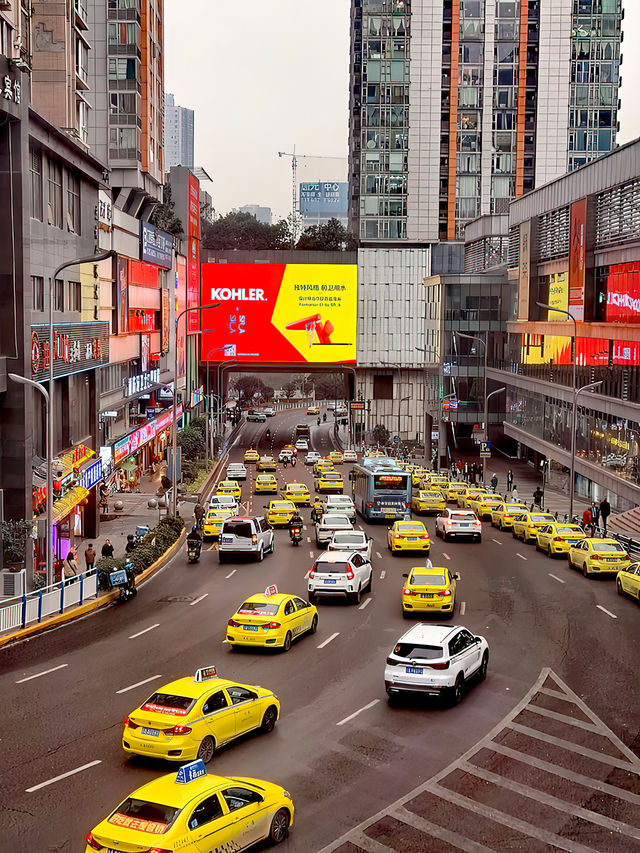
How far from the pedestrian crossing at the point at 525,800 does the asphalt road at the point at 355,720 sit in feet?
0.14

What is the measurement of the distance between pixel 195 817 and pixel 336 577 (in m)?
19.5

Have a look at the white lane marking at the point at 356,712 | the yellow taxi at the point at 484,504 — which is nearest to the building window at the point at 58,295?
the yellow taxi at the point at 484,504

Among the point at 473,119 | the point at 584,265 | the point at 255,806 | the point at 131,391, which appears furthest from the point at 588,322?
the point at 473,119

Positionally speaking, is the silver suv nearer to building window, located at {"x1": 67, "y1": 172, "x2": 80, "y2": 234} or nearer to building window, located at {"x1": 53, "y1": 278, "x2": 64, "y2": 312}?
building window, located at {"x1": 53, "y1": 278, "x2": 64, "y2": 312}

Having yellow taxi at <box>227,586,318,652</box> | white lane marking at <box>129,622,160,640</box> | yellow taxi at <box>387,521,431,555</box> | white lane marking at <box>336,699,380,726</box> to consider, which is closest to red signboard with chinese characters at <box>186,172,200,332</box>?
yellow taxi at <box>387,521,431,555</box>

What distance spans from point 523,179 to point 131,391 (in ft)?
267

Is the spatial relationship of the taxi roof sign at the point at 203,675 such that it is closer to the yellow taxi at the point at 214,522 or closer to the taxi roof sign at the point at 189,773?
the taxi roof sign at the point at 189,773

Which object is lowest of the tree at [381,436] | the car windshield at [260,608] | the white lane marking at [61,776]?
the tree at [381,436]

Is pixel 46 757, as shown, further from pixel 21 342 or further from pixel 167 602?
pixel 21 342

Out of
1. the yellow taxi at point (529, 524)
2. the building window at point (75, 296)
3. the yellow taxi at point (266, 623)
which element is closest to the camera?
the yellow taxi at point (266, 623)

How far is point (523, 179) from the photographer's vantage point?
13438 centimetres

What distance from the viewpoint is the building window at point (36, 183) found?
39062mm

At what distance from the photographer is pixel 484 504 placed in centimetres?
5947

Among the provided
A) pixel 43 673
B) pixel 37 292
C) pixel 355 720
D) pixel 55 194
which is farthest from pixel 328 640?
pixel 55 194
